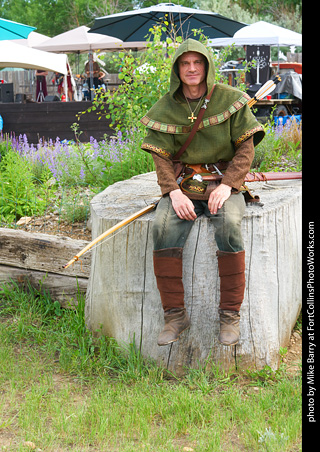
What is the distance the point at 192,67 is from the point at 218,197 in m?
0.69

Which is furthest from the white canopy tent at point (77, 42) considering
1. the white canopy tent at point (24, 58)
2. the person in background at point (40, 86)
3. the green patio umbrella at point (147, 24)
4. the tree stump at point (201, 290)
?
the tree stump at point (201, 290)

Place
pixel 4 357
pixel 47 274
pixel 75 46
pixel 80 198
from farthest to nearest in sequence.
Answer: pixel 75 46
pixel 80 198
pixel 47 274
pixel 4 357

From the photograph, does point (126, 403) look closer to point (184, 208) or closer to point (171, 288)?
point (171, 288)

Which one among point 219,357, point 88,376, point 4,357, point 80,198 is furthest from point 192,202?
point 80,198

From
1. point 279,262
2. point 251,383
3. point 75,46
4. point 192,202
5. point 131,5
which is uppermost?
point 131,5

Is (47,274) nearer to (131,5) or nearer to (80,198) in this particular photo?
(80,198)

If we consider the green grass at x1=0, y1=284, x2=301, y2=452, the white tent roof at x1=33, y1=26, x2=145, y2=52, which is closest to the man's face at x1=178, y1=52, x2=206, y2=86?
the green grass at x1=0, y1=284, x2=301, y2=452

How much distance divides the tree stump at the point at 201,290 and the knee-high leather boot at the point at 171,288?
13 centimetres

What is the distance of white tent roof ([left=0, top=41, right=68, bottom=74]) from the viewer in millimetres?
9414

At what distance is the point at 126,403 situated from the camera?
113 inches

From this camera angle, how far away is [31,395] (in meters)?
2.99

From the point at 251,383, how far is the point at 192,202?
1015mm

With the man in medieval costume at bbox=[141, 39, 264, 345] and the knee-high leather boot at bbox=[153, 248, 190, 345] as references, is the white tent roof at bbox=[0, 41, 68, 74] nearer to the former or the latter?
the man in medieval costume at bbox=[141, 39, 264, 345]
